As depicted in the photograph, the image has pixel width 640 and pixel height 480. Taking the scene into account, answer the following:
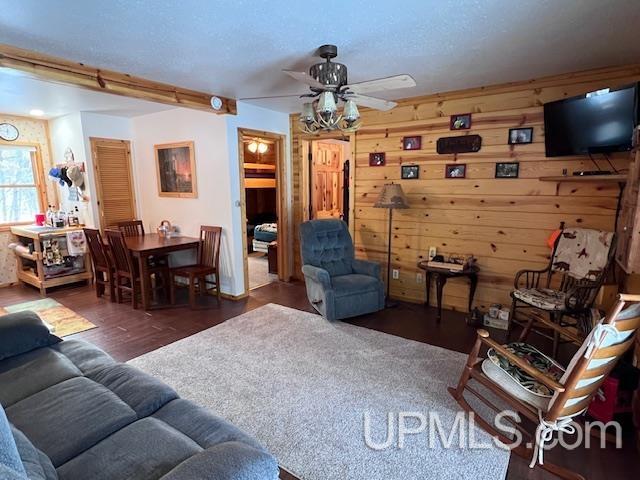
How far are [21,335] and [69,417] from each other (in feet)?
2.74

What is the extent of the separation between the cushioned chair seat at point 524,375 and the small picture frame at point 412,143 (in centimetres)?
248

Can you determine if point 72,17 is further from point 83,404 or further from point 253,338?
point 253,338

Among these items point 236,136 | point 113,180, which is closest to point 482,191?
point 236,136

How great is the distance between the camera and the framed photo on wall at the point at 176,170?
449 centimetres

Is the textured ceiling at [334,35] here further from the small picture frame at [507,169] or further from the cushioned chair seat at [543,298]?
the cushioned chair seat at [543,298]

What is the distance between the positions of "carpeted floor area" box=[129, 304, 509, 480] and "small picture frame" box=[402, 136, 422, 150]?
2110mm

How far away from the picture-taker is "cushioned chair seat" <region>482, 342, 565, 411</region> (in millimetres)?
1844

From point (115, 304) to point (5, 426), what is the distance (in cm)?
360

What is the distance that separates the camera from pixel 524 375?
1978 millimetres

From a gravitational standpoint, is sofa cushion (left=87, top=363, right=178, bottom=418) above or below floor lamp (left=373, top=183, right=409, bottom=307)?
below

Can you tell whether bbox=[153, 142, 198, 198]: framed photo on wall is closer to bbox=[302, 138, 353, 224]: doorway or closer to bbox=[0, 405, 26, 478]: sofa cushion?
bbox=[302, 138, 353, 224]: doorway

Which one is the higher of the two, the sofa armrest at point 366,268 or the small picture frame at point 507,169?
the small picture frame at point 507,169

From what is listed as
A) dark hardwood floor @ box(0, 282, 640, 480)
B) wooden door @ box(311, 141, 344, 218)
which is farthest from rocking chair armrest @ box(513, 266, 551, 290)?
wooden door @ box(311, 141, 344, 218)

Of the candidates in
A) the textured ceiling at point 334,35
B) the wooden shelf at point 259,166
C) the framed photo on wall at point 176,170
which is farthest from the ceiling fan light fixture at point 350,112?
the wooden shelf at point 259,166
